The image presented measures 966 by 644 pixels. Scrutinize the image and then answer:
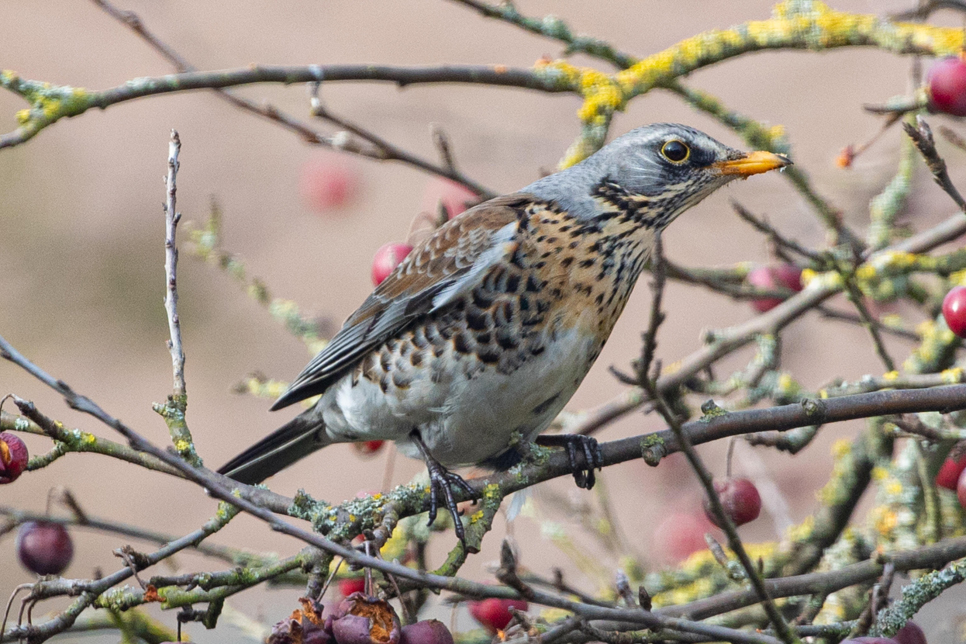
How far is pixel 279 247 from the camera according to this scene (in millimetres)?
4734

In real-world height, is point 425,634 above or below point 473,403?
below

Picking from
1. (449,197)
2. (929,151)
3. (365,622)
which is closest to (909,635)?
(929,151)

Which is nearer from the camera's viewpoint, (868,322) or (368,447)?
(868,322)

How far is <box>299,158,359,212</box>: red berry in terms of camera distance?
161 inches

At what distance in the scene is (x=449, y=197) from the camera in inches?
121

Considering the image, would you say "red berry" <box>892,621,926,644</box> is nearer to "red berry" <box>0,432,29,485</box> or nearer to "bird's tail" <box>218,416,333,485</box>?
"red berry" <box>0,432,29,485</box>

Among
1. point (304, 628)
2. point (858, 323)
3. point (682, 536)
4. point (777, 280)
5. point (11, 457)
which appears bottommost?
point (304, 628)

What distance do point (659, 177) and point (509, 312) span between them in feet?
1.50

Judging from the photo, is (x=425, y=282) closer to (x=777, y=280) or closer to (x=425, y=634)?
(x=777, y=280)

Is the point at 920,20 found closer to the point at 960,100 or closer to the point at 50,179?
the point at 960,100

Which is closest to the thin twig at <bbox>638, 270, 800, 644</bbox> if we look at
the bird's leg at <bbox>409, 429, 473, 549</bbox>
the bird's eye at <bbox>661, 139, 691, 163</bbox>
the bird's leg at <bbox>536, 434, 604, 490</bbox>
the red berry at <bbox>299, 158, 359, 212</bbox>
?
the bird's leg at <bbox>409, 429, 473, 549</bbox>

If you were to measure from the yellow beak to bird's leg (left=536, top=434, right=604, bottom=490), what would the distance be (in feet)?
2.03

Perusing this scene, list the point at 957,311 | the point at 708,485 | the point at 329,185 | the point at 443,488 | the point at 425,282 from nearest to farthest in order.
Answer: the point at 708,485 → the point at 957,311 → the point at 443,488 → the point at 425,282 → the point at 329,185

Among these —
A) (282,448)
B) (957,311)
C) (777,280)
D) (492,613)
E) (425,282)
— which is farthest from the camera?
(777,280)
